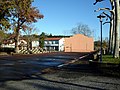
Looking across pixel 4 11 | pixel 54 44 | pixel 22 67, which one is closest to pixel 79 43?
pixel 54 44

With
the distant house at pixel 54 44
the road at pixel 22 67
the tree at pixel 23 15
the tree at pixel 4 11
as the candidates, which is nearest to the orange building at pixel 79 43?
the distant house at pixel 54 44

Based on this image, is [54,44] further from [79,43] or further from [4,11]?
[4,11]

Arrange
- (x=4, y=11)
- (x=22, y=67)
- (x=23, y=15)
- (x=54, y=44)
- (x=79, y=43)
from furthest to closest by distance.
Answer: (x=54, y=44) → (x=79, y=43) → (x=23, y=15) → (x=4, y=11) → (x=22, y=67)

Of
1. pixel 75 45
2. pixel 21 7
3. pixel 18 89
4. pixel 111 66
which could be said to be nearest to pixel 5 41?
pixel 21 7

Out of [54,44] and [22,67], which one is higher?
[54,44]

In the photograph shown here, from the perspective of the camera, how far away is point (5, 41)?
230 ft

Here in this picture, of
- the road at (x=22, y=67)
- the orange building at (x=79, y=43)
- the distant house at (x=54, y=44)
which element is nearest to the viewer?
the road at (x=22, y=67)

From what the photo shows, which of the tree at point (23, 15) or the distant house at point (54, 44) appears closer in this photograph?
the tree at point (23, 15)

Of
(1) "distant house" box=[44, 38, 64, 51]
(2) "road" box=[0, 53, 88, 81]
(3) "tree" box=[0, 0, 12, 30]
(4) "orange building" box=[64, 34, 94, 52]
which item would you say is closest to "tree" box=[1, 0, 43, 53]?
(3) "tree" box=[0, 0, 12, 30]

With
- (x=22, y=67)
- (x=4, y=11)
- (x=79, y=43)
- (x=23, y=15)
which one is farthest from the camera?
(x=79, y=43)

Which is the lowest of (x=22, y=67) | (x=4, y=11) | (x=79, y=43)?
(x=22, y=67)

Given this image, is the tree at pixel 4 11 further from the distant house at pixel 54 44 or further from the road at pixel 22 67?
the distant house at pixel 54 44

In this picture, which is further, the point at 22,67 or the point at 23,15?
the point at 23,15

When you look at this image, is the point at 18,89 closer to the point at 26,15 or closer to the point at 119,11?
the point at 119,11
